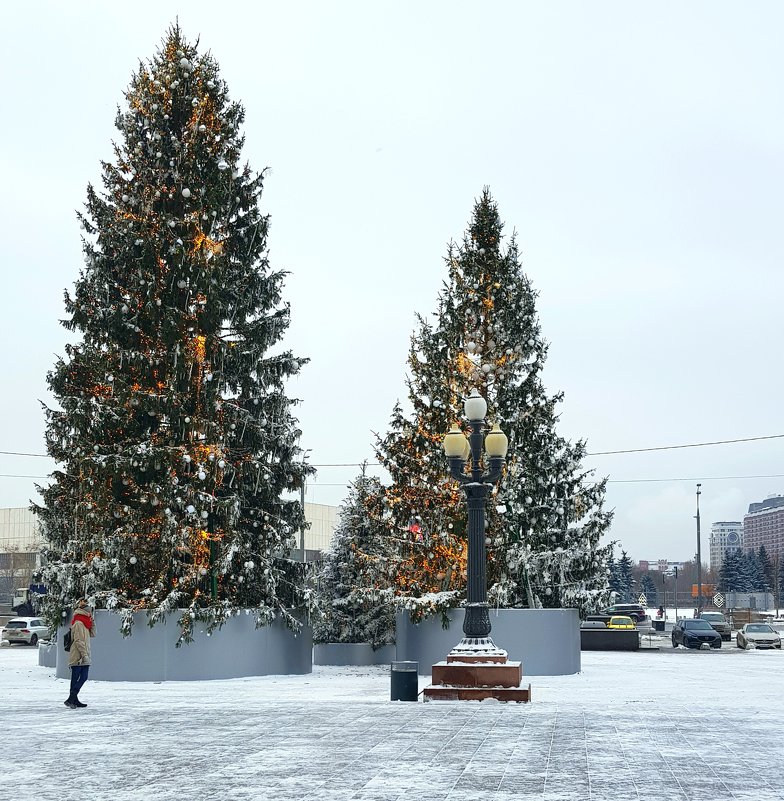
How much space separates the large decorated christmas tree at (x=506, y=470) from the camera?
26.2 metres

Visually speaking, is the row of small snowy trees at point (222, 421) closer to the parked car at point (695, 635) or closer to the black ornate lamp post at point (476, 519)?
the black ornate lamp post at point (476, 519)

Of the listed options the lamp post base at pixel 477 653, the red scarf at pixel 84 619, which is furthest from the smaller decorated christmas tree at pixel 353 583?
the red scarf at pixel 84 619

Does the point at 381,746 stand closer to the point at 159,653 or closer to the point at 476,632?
the point at 476,632

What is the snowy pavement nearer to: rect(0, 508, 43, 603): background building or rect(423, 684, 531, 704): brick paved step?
rect(423, 684, 531, 704): brick paved step

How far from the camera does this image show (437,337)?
90.2 feet

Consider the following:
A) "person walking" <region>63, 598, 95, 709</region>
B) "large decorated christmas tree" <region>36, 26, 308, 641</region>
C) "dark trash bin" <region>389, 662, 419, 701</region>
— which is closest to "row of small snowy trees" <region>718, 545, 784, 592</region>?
"large decorated christmas tree" <region>36, 26, 308, 641</region>

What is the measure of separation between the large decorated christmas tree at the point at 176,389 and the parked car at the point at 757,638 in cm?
3138

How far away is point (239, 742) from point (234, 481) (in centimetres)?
1240

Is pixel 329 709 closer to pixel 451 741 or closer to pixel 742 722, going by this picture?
pixel 451 741

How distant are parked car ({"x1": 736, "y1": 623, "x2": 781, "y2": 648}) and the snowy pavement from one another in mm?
31131

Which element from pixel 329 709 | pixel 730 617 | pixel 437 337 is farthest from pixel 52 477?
pixel 730 617

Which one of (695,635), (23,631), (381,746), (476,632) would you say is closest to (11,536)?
(23,631)

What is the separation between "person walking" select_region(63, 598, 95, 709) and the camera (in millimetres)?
15834

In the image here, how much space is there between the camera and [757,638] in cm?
4928
